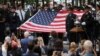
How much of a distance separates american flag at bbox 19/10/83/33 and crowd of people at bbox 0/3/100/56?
0.32 meters

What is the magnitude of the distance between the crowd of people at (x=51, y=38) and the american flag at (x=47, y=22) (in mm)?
323

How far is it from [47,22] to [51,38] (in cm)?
367

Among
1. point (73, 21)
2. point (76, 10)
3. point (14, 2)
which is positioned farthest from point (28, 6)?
point (73, 21)

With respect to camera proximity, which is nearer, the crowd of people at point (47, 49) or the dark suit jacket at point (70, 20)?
the crowd of people at point (47, 49)

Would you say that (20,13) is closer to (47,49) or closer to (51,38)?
(51,38)

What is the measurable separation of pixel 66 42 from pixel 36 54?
27.0ft

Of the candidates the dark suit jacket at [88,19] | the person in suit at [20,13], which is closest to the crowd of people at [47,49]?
the dark suit jacket at [88,19]

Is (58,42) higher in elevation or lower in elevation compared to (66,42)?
higher

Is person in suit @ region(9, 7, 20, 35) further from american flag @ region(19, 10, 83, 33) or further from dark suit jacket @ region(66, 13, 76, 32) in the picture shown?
dark suit jacket @ region(66, 13, 76, 32)

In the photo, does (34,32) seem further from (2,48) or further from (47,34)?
(2,48)

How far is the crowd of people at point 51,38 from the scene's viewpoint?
12.4 m

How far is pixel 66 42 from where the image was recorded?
20.4 metres

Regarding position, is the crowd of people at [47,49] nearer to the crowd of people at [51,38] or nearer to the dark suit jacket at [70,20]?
the crowd of people at [51,38]

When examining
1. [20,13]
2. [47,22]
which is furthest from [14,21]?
[47,22]
